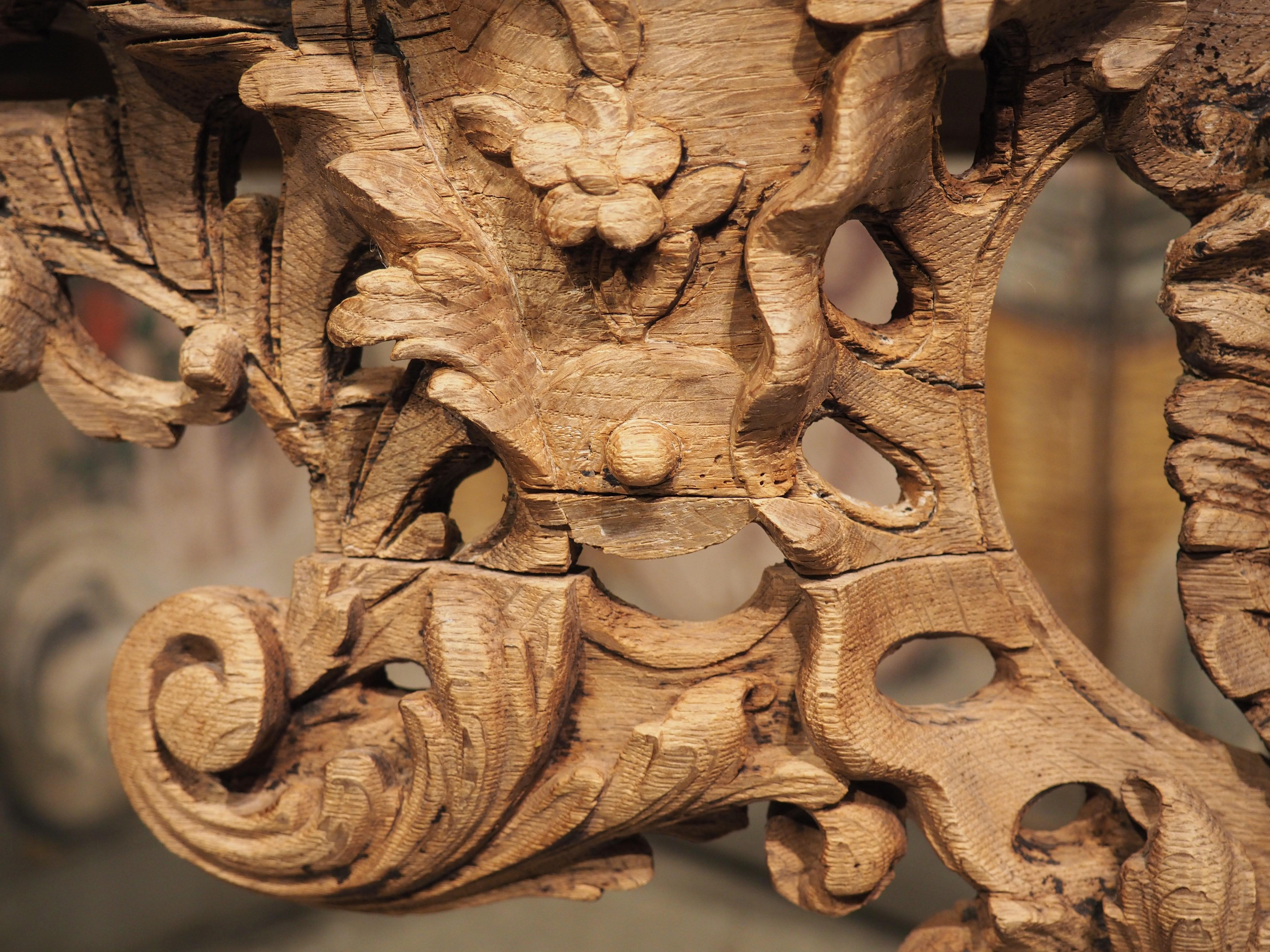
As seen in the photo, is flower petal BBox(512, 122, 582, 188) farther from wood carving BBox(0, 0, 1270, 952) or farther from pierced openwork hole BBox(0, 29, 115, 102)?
pierced openwork hole BBox(0, 29, 115, 102)

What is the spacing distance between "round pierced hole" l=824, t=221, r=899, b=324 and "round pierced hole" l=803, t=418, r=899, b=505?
0.15 m

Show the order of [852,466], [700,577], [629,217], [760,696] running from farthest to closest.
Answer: [700,577]
[852,466]
[760,696]
[629,217]

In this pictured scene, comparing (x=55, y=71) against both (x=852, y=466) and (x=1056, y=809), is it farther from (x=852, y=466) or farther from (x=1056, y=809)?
(x=1056, y=809)

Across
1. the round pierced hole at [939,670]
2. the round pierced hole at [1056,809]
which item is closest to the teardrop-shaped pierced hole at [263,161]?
the round pierced hole at [939,670]

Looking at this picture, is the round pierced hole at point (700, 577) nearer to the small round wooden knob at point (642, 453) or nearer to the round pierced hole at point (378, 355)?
the round pierced hole at point (378, 355)

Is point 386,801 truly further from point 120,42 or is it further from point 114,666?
point 120,42

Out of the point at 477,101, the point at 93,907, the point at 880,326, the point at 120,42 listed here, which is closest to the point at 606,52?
the point at 477,101

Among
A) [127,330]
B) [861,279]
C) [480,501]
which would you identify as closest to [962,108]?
[861,279]

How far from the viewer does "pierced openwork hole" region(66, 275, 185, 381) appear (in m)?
1.33

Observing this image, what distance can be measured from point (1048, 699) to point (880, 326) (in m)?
0.28

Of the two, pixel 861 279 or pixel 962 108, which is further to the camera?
pixel 861 279

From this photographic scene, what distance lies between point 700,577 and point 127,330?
2.58ft

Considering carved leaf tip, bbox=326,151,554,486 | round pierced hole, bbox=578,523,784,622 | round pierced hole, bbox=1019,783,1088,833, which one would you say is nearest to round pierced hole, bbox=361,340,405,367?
round pierced hole, bbox=578,523,784,622

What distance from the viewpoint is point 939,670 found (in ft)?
4.31
